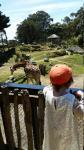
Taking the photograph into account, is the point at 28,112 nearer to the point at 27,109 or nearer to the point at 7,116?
the point at 27,109

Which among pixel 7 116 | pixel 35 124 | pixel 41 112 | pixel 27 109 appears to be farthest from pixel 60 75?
pixel 7 116

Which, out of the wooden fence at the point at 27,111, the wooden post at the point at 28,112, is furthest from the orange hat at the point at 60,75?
the wooden post at the point at 28,112

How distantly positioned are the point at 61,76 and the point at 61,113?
479 millimetres

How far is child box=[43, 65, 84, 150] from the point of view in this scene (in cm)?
395

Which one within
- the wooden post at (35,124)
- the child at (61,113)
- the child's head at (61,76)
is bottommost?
the wooden post at (35,124)

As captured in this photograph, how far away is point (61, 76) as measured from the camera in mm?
3922

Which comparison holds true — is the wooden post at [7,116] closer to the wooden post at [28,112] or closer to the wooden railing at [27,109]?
the wooden railing at [27,109]

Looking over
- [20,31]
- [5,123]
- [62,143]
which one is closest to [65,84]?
[62,143]

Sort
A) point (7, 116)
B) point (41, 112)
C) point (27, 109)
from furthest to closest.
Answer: point (7, 116)
point (27, 109)
point (41, 112)

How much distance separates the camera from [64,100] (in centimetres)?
402

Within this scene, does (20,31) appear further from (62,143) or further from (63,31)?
(62,143)

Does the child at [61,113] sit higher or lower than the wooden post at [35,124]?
higher

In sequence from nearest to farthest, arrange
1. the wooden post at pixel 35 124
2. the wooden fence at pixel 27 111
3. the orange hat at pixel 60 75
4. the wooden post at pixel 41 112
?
the orange hat at pixel 60 75 → the wooden post at pixel 41 112 → the wooden fence at pixel 27 111 → the wooden post at pixel 35 124

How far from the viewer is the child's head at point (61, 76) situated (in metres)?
3.93
